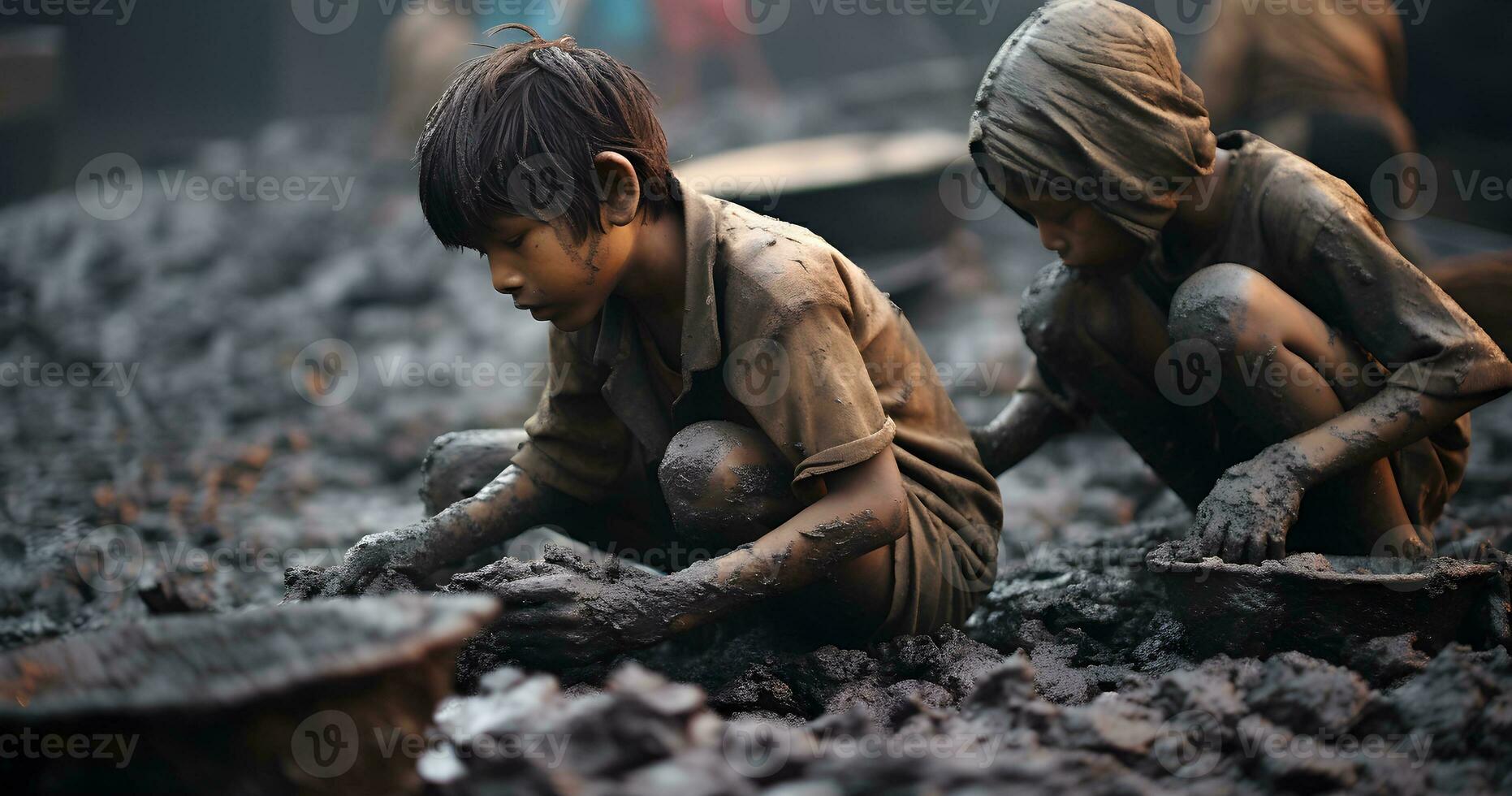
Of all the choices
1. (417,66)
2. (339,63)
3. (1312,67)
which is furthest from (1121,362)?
(339,63)

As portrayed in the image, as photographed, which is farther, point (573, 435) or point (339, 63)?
point (339, 63)

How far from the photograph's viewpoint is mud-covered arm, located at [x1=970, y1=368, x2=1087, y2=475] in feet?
9.32

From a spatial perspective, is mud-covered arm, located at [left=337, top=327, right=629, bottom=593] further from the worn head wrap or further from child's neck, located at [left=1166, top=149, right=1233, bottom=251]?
child's neck, located at [left=1166, top=149, right=1233, bottom=251]

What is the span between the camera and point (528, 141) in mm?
2062

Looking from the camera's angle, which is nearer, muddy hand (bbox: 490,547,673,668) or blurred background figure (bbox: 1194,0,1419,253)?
muddy hand (bbox: 490,547,673,668)

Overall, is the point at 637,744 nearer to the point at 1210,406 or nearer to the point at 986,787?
the point at 986,787

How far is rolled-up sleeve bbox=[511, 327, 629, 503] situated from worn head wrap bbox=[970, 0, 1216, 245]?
3.10 ft

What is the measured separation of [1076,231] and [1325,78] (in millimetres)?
3588

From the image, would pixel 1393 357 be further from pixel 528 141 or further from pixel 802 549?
pixel 528 141

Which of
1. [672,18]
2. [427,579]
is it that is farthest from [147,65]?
[427,579]

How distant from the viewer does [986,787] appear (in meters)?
1.43

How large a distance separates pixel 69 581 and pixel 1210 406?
9.59 ft

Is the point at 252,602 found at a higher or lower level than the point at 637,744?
lower

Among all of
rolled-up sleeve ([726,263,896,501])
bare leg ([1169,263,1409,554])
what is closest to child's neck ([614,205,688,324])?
rolled-up sleeve ([726,263,896,501])
